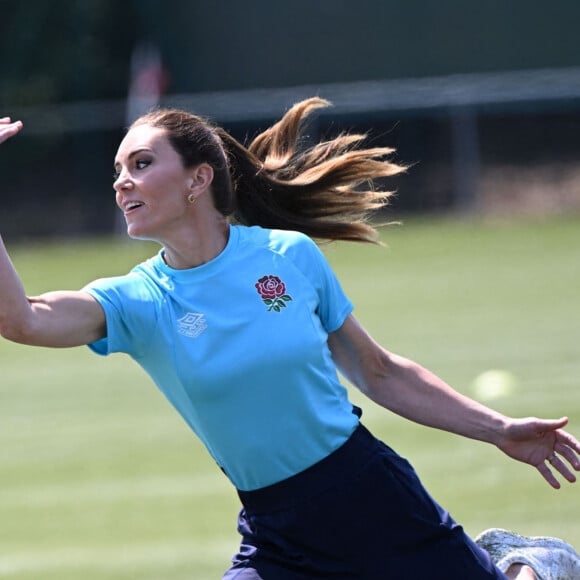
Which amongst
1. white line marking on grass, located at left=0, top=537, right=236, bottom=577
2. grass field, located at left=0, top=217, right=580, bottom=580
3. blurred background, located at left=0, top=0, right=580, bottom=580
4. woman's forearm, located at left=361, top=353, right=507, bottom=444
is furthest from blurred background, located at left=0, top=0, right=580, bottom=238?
woman's forearm, located at left=361, top=353, right=507, bottom=444

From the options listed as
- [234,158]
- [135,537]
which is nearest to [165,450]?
[135,537]

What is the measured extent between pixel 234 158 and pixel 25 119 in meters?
24.4

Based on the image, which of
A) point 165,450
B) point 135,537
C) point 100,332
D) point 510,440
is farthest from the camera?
point 165,450

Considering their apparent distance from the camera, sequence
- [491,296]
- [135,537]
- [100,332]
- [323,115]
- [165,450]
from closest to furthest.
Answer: [100,332] → [135,537] → [165,450] → [491,296] → [323,115]

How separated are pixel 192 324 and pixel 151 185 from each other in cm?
45

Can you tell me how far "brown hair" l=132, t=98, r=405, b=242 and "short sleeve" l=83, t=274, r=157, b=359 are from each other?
25.5 inches

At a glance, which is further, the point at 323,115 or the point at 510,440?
the point at 323,115

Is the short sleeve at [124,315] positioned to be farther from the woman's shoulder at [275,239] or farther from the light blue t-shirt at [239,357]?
the woman's shoulder at [275,239]

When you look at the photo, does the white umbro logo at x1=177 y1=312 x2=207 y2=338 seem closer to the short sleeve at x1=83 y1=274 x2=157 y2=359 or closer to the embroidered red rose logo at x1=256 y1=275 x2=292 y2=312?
the short sleeve at x1=83 y1=274 x2=157 y2=359

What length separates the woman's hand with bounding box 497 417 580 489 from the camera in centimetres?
496

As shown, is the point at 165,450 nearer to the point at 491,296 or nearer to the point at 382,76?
the point at 491,296

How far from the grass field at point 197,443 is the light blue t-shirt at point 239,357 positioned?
7.89ft

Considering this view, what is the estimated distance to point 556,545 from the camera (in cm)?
517

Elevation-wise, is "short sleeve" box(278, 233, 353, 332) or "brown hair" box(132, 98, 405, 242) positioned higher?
"brown hair" box(132, 98, 405, 242)
